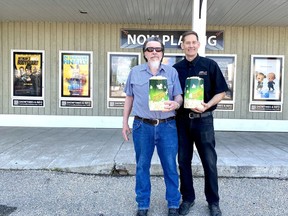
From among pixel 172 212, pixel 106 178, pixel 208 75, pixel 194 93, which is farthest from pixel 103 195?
pixel 208 75

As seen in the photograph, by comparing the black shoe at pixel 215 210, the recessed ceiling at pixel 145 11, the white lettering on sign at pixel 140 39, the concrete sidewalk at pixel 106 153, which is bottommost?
the black shoe at pixel 215 210

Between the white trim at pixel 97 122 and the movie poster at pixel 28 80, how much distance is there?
0.43 m

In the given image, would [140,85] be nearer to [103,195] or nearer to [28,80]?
[103,195]

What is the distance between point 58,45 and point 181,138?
6357mm

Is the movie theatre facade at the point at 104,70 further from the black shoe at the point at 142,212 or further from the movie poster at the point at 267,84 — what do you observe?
the black shoe at the point at 142,212

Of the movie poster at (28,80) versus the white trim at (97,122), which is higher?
the movie poster at (28,80)

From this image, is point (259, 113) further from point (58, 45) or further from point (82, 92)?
point (58, 45)

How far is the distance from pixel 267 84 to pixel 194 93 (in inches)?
249

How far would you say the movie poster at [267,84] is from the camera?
868 cm

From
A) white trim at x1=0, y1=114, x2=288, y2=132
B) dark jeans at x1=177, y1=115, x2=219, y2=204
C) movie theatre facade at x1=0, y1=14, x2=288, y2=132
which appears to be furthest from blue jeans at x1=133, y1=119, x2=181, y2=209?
movie theatre facade at x1=0, y1=14, x2=288, y2=132

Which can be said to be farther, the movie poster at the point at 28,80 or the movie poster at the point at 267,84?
the movie poster at the point at 28,80

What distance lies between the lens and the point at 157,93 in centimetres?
303

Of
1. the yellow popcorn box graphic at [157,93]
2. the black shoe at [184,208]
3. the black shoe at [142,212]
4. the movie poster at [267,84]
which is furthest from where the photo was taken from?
the movie poster at [267,84]

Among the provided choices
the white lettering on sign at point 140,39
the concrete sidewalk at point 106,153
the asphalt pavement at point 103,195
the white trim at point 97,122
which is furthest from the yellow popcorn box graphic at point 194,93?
the white lettering on sign at point 140,39
